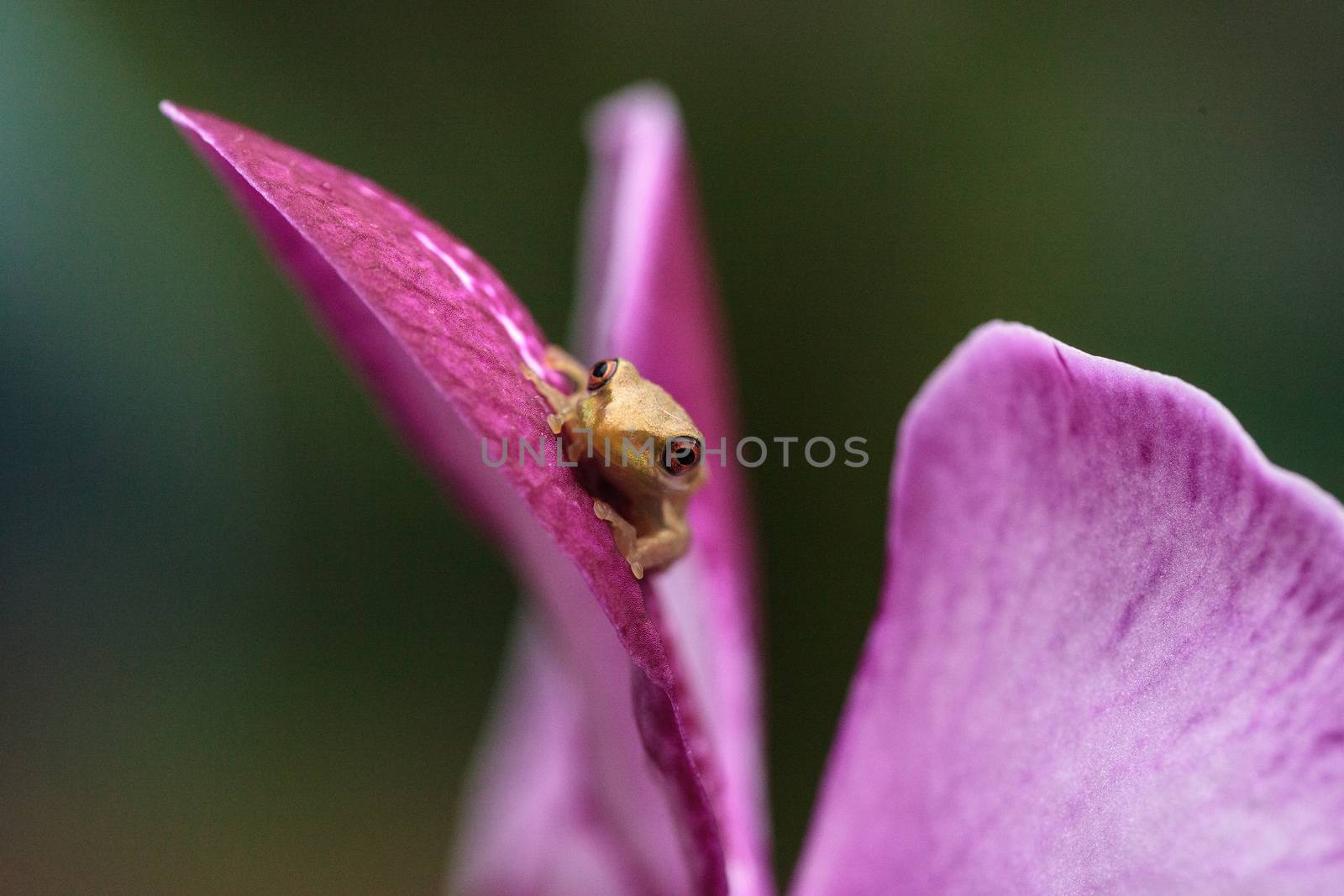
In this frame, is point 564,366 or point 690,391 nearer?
point 564,366

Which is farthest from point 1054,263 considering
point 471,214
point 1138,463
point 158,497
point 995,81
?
point 158,497

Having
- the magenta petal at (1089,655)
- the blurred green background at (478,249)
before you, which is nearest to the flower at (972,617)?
the magenta petal at (1089,655)

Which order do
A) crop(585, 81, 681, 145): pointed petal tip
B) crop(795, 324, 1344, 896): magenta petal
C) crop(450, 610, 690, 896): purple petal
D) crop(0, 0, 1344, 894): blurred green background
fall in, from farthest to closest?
crop(0, 0, 1344, 894): blurred green background, crop(585, 81, 681, 145): pointed petal tip, crop(450, 610, 690, 896): purple petal, crop(795, 324, 1344, 896): magenta petal

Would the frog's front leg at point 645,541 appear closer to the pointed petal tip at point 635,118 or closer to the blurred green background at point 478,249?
the pointed petal tip at point 635,118

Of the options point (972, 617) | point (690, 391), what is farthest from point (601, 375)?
point (690, 391)

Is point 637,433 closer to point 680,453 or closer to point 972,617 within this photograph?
point 680,453

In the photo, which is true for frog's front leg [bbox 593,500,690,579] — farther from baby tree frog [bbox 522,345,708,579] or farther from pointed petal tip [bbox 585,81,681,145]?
pointed petal tip [bbox 585,81,681,145]

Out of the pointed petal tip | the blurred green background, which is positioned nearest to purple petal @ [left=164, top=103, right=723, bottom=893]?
the pointed petal tip
